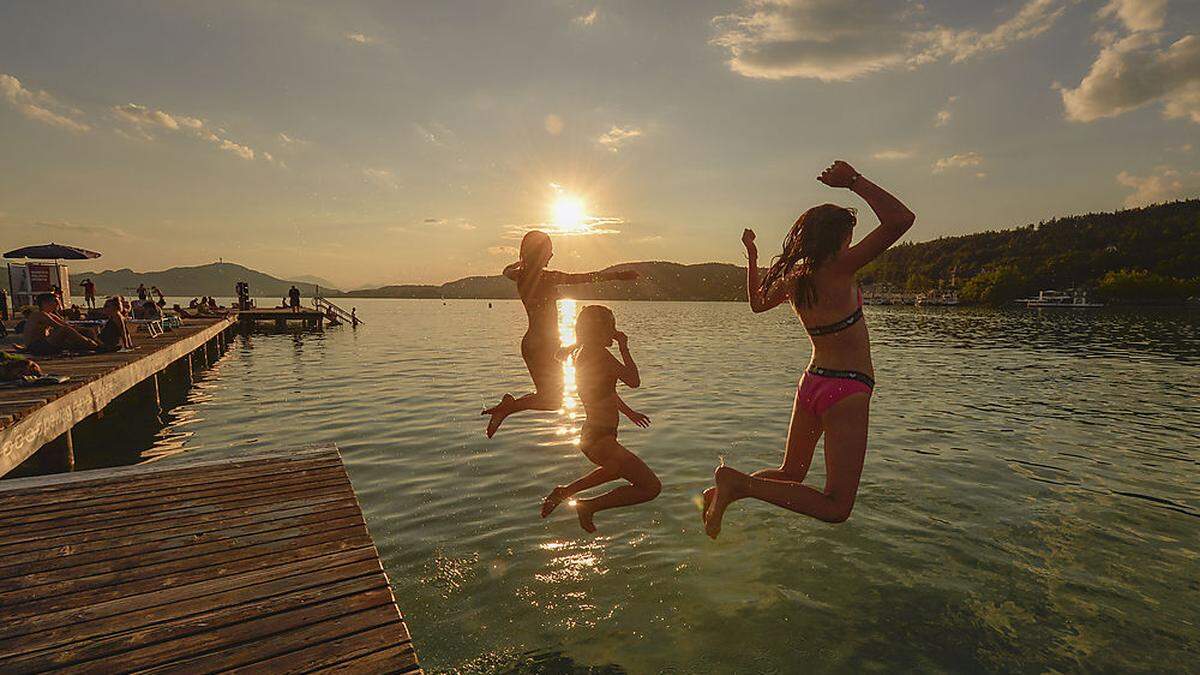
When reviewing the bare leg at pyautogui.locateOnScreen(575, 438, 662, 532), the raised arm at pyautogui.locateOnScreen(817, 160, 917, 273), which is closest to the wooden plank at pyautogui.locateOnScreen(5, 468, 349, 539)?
the bare leg at pyautogui.locateOnScreen(575, 438, 662, 532)

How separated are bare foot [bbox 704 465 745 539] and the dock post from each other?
15.9 metres

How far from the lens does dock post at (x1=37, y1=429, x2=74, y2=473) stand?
13078mm

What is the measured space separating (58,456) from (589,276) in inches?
626

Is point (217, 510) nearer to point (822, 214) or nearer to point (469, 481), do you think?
point (469, 481)

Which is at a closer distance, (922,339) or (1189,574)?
(1189,574)

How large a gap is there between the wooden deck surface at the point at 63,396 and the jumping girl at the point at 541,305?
987 cm

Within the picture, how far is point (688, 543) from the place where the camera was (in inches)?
374

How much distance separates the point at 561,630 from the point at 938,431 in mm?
15218

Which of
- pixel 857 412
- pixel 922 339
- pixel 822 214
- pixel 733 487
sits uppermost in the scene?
pixel 822 214

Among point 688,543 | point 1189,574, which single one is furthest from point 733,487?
point 1189,574

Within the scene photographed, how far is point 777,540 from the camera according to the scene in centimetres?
980

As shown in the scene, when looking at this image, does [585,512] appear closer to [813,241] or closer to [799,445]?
[799,445]

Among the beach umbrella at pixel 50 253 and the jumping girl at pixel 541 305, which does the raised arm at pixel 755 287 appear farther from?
the beach umbrella at pixel 50 253

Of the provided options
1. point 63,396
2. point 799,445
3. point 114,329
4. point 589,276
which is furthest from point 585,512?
point 114,329
